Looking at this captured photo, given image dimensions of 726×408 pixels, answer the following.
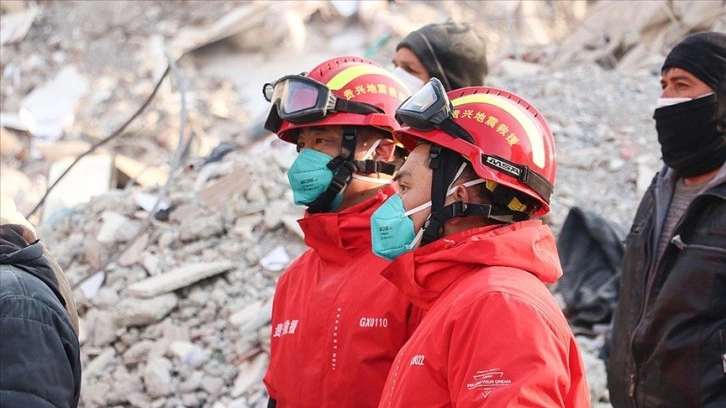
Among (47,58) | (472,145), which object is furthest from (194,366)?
(47,58)

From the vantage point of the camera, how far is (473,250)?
2.84 meters

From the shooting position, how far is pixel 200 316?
6.82 metres

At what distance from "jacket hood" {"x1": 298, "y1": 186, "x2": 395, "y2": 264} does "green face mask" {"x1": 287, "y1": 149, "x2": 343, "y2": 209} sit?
0.10 meters

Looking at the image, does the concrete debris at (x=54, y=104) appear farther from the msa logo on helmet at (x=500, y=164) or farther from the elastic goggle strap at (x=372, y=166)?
the msa logo on helmet at (x=500, y=164)

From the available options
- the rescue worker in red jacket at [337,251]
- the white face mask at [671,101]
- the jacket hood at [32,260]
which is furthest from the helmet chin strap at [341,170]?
the white face mask at [671,101]

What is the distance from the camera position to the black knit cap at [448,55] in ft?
17.4

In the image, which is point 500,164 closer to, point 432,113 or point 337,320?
point 432,113

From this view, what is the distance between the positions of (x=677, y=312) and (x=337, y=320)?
156 centimetres

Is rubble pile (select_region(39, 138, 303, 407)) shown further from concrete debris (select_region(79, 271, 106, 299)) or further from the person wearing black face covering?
the person wearing black face covering

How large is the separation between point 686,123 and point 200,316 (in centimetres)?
369

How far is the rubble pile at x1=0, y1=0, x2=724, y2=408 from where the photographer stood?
6.64 m

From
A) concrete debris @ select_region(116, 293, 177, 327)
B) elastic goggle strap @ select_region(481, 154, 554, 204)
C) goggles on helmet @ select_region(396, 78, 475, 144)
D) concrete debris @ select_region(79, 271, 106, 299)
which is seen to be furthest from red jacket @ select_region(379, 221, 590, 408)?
concrete debris @ select_region(79, 271, 106, 299)

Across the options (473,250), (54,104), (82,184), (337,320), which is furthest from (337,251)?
(54,104)

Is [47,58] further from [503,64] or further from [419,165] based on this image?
[419,165]
